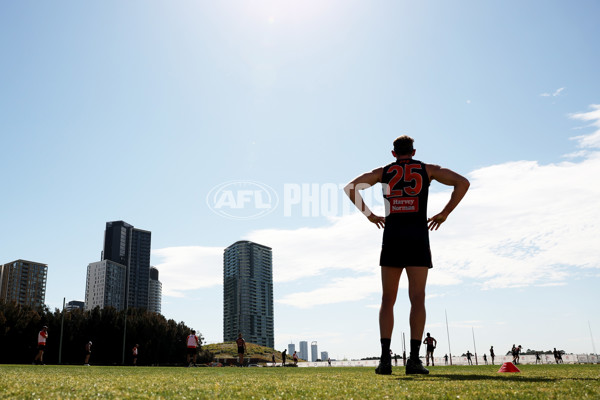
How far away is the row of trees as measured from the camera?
201ft

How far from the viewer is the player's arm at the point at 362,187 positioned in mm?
6815

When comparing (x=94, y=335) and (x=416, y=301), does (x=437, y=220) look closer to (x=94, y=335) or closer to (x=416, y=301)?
(x=416, y=301)

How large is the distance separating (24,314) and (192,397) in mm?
72437

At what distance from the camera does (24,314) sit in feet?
209

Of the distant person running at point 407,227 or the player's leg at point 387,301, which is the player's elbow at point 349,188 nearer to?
the distant person running at point 407,227

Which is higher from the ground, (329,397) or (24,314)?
(24,314)

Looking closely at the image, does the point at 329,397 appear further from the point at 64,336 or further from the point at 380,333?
the point at 64,336

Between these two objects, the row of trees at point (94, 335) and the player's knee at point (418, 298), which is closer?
the player's knee at point (418, 298)

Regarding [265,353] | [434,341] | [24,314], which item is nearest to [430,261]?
[434,341]

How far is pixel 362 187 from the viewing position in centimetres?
689

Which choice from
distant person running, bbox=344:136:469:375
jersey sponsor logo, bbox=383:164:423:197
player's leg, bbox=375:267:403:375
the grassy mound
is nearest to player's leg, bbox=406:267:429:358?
distant person running, bbox=344:136:469:375

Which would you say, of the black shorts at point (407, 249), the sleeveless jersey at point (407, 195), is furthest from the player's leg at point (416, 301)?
the sleeveless jersey at point (407, 195)

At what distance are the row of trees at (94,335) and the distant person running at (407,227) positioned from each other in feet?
221

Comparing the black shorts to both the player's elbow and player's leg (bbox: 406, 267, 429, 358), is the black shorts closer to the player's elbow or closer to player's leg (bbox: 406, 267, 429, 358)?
player's leg (bbox: 406, 267, 429, 358)
